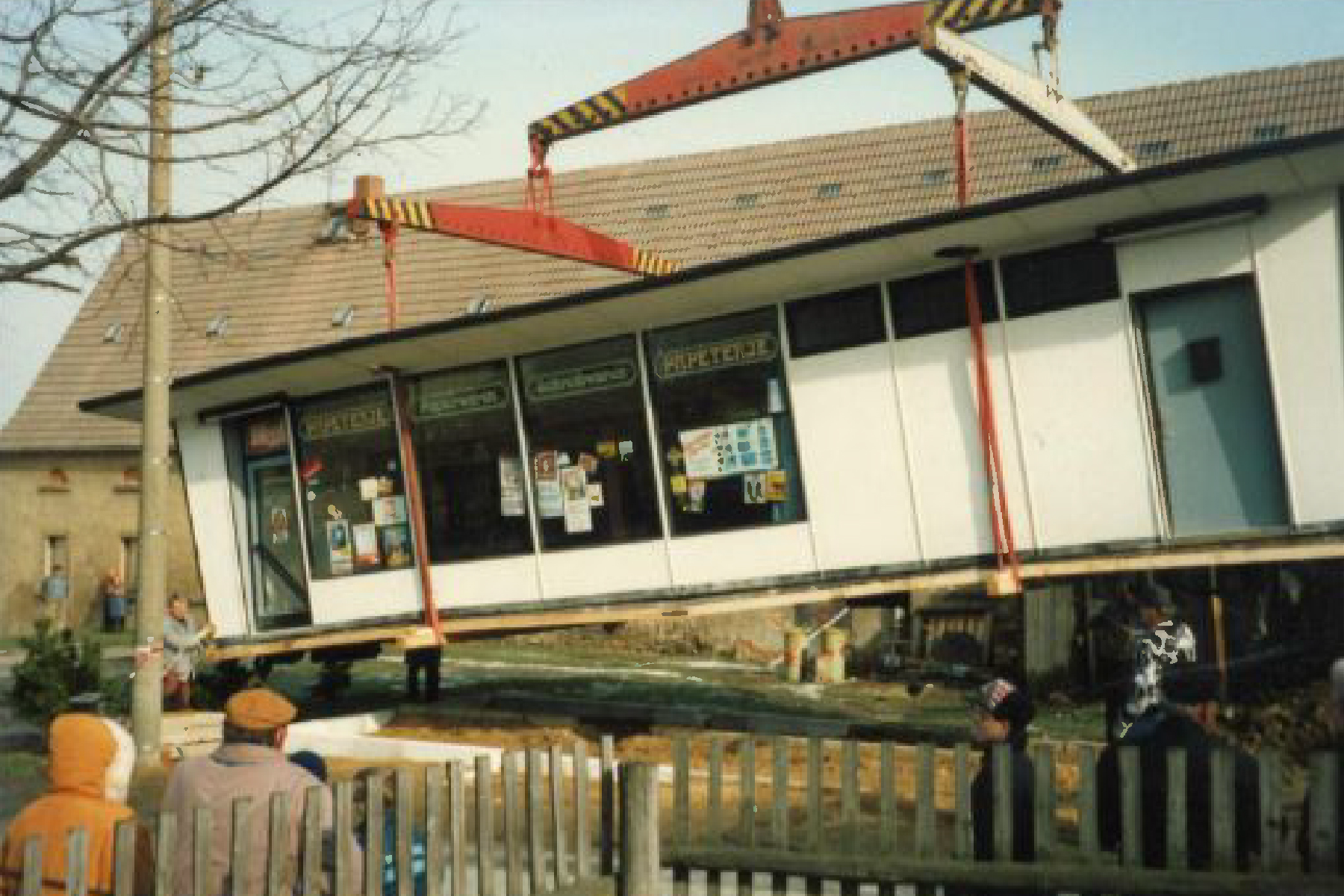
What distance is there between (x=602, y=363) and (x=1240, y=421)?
5.52 meters

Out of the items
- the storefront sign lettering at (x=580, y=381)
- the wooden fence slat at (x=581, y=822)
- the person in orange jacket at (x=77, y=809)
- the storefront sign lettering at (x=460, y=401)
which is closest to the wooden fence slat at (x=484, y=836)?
the wooden fence slat at (x=581, y=822)

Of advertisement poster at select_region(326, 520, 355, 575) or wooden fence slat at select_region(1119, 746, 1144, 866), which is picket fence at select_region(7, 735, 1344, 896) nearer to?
wooden fence slat at select_region(1119, 746, 1144, 866)

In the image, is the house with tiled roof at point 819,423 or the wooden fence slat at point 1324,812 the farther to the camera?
the house with tiled roof at point 819,423

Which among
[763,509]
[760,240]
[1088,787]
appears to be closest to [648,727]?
[763,509]

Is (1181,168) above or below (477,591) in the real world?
above

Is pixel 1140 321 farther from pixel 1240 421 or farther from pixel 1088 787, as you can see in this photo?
pixel 1088 787

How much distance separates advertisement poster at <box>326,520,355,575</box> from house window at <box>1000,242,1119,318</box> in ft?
23.6

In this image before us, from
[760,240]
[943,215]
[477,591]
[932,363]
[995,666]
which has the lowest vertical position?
[995,666]

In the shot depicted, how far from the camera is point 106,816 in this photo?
501 cm

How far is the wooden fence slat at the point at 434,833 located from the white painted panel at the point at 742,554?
7.06 metres

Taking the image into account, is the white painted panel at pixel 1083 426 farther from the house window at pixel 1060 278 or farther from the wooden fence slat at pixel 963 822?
the wooden fence slat at pixel 963 822

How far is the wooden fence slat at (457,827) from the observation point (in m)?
6.07

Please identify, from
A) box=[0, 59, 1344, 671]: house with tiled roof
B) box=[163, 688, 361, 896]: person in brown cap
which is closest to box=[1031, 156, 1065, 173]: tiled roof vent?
box=[0, 59, 1344, 671]: house with tiled roof

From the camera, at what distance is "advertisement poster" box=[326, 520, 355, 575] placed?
1568 centimetres
